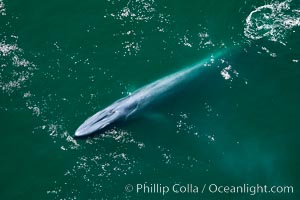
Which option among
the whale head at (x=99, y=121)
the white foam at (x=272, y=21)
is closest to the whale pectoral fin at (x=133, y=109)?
the whale head at (x=99, y=121)

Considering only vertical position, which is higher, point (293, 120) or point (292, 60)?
point (292, 60)

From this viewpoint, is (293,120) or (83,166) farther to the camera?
(293,120)

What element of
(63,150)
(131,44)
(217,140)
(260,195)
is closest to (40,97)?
(63,150)

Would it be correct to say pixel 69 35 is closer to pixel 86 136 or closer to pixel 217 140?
pixel 86 136

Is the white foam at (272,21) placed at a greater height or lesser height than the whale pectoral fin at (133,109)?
greater

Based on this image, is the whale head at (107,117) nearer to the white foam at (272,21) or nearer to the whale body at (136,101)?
the whale body at (136,101)

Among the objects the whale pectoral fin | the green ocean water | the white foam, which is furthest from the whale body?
the white foam
